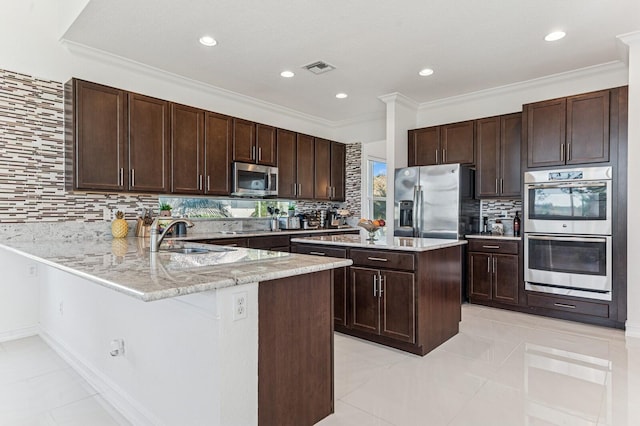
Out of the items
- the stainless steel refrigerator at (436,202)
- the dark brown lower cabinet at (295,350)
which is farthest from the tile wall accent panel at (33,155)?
the stainless steel refrigerator at (436,202)

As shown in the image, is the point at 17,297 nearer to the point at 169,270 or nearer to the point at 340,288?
the point at 169,270

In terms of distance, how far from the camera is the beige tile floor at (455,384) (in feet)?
6.82

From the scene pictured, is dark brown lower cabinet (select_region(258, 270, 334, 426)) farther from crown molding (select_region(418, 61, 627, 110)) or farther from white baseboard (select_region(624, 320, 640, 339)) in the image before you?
crown molding (select_region(418, 61, 627, 110))

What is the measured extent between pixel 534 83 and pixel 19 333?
250 inches

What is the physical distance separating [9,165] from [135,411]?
2.65m

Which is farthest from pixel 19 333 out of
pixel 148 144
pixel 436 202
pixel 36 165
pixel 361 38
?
pixel 436 202

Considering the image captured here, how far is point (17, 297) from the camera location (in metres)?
3.42

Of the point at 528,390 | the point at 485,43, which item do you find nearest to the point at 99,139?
the point at 485,43

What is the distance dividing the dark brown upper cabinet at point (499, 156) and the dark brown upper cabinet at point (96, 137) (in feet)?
14.1

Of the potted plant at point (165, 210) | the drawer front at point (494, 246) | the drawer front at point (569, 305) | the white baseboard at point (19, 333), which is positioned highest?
the potted plant at point (165, 210)

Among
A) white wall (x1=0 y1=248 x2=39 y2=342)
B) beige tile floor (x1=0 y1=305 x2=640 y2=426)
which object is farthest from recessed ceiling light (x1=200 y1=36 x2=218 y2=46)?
beige tile floor (x1=0 y1=305 x2=640 y2=426)

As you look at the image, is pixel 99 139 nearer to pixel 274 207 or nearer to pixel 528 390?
pixel 274 207

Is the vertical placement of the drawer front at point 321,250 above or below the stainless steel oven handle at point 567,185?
below

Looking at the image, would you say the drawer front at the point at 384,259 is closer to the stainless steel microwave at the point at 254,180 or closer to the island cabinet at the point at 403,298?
the island cabinet at the point at 403,298
